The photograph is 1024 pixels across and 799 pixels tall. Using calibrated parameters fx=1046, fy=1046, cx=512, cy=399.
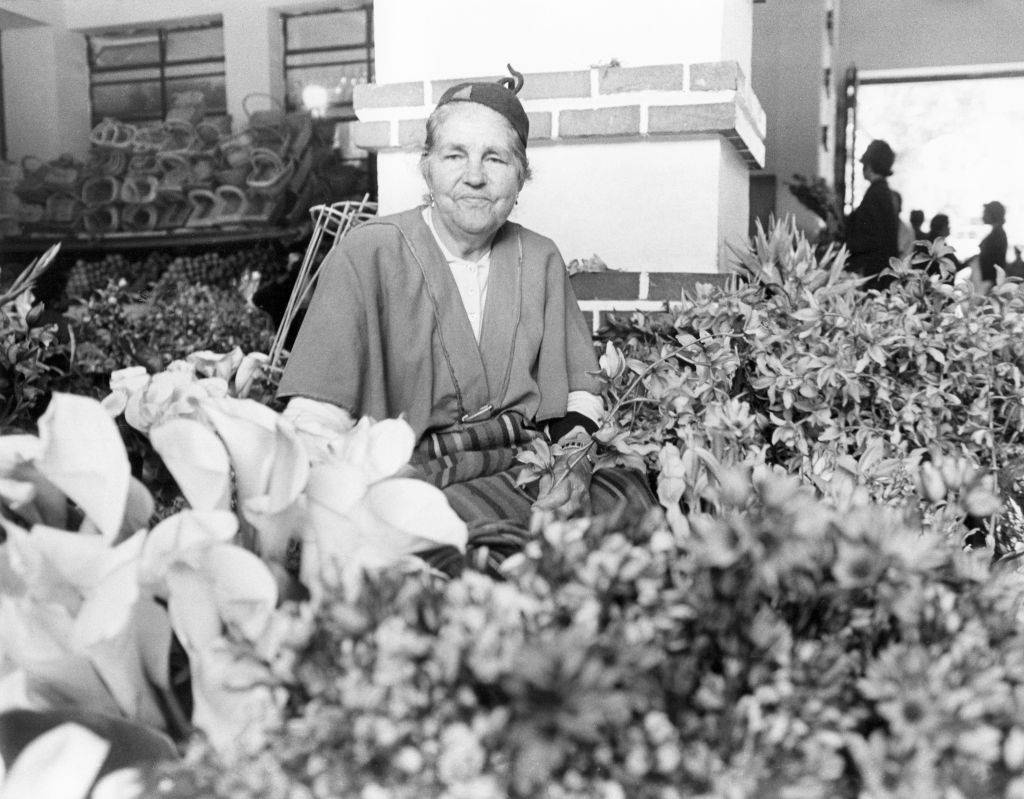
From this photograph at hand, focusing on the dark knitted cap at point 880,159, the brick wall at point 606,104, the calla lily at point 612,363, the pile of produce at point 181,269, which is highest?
the dark knitted cap at point 880,159

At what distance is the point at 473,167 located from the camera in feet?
5.19

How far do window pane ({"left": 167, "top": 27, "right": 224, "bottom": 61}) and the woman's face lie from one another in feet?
16.1

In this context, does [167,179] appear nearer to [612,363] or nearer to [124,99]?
[124,99]

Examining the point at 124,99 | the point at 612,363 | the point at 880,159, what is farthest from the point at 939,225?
the point at 612,363

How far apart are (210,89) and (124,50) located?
0.53 meters

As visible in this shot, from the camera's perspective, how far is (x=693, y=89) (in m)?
2.18

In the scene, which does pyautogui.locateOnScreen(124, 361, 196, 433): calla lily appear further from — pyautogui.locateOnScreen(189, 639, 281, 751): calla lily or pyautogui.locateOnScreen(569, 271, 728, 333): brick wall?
pyautogui.locateOnScreen(569, 271, 728, 333): brick wall

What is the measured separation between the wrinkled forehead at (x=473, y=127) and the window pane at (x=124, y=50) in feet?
16.6

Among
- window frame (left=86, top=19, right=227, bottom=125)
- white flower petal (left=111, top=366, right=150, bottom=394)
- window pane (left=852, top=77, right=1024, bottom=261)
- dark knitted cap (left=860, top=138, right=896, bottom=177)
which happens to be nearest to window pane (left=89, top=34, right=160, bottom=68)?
window frame (left=86, top=19, right=227, bottom=125)

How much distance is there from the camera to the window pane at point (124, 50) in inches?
234

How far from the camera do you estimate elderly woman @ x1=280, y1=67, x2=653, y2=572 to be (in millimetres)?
1485

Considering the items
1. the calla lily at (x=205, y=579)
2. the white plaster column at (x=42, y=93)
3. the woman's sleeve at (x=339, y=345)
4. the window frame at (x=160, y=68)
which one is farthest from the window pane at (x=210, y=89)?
the calla lily at (x=205, y=579)

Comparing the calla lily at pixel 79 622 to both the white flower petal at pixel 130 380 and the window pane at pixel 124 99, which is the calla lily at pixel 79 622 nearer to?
the white flower petal at pixel 130 380

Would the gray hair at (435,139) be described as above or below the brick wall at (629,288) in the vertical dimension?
above
